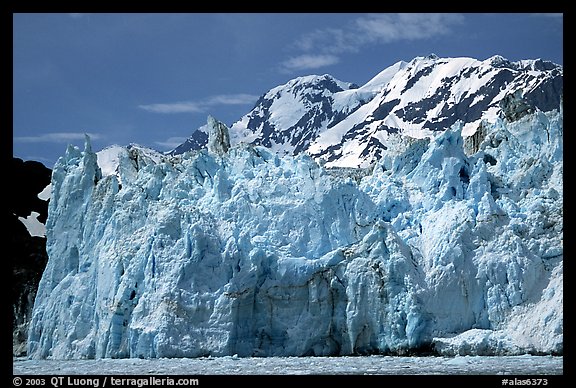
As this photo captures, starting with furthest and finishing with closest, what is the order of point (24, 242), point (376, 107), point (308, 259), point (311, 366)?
point (376, 107) → point (24, 242) → point (308, 259) → point (311, 366)

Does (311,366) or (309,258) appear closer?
(311,366)

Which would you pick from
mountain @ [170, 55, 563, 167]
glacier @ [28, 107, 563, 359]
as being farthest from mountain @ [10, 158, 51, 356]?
mountain @ [170, 55, 563, 167]

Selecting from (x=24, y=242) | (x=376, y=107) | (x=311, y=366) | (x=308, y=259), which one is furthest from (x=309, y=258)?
(x=376, y=107)

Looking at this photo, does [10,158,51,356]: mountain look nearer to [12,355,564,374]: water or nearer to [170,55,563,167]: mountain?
[12,355,564,374]: water

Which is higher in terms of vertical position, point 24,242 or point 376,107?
point 376,107

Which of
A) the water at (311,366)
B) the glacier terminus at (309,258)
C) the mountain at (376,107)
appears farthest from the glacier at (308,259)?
the mountain at (376,107)

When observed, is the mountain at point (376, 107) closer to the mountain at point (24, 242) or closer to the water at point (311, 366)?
the mountain at point (24, 242)

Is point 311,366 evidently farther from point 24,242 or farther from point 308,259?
point 24,242
